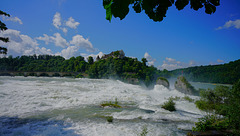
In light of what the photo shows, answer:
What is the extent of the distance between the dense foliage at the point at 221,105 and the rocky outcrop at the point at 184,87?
14.5 metres

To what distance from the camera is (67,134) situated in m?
6.19

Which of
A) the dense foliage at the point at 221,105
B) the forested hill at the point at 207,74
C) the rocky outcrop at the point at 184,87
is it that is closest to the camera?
the dense foliage at the point at 221,105

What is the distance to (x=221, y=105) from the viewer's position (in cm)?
981

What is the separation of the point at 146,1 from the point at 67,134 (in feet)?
24.0

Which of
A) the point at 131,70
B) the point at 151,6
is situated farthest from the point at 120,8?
the point at 131,70

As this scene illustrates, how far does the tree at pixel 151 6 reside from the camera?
1146mm

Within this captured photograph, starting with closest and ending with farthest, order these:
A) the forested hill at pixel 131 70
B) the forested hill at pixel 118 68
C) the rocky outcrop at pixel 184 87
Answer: the rocky outcrop at pixel 184 87 → the forested hill at pixel 131 70 → the forested hill at pixel 118 68

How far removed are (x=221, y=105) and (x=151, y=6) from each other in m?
12.6

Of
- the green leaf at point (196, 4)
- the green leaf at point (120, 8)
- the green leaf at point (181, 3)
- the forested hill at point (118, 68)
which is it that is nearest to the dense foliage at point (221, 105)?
the green leaf at point (196, 4)

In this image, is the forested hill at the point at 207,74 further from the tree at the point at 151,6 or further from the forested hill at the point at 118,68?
the tree at the point at 151,6

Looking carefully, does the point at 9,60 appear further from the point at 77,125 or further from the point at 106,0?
the point at 106,0

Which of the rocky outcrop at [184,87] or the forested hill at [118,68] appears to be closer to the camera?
the rocky outcrop at [184,87]

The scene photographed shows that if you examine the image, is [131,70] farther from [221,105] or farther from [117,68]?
[221,105]

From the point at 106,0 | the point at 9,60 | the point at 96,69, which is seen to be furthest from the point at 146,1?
the point at 9,60
